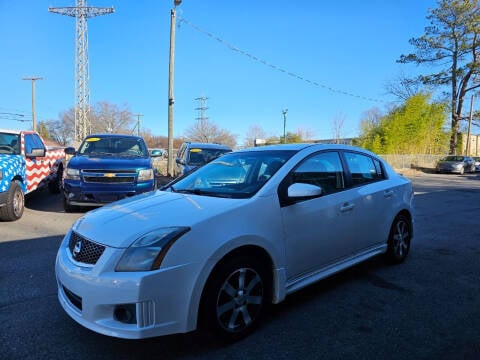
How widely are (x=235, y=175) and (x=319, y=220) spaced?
94 centimetres

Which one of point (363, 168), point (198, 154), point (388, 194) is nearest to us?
point (363, 168)

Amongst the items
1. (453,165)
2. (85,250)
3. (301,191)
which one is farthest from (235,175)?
(453,165)

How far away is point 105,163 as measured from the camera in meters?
7.74

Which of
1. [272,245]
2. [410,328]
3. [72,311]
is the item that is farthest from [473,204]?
[72,311]

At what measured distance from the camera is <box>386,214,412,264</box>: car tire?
4863 mm

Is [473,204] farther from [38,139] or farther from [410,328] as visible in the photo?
[38,139]

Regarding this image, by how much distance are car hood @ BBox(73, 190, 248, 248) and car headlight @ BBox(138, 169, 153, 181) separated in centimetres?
446

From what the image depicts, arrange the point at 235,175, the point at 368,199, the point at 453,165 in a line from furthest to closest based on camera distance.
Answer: the point at 453,165 → the point at 368,199 → the point at 235,175

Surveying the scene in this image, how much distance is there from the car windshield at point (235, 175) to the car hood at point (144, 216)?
21 cm

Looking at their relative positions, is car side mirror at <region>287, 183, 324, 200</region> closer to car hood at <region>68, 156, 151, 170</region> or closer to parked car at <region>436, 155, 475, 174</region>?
car hood at <region>68, 156, 151, 170</region>

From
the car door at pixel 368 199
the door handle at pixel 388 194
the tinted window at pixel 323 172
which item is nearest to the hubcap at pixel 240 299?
the tinted window at pixel 323 172

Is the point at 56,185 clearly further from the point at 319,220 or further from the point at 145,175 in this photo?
the point at 319,220

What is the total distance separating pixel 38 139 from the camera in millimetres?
10078

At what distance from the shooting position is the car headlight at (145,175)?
25.8 ft
